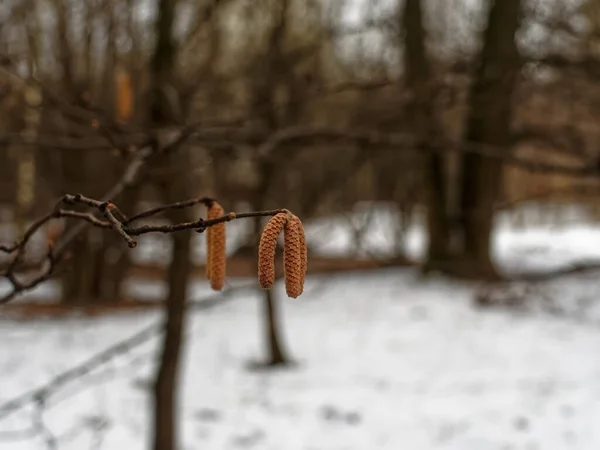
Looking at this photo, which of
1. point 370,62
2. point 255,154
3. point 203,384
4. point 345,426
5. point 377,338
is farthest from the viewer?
point 370,62

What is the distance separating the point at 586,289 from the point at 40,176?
836 cm

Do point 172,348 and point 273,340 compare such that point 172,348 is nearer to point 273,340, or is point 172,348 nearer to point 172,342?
point 172,342

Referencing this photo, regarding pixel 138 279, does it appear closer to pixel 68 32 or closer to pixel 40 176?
pixel 40 176

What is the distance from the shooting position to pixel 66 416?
19.7ft

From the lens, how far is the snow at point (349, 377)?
5.67 m

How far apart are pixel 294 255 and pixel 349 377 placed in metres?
6.37

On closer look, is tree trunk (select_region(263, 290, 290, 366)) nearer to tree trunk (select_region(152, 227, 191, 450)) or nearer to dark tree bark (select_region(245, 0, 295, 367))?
dark tree bark (select_region(245, 0, 295, 367))

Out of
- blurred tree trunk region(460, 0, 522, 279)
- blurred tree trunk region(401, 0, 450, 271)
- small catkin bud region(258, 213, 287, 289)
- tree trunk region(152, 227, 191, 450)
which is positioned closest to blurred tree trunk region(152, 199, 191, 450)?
tree trunk region(152, 227, 191, 450)

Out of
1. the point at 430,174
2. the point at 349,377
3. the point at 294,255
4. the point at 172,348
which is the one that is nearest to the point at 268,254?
the point at 294,255

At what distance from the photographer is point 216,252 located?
143 centimetres

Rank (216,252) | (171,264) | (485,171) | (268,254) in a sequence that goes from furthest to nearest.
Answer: (485,171) → (171,264) → (216,252) → (268,254)

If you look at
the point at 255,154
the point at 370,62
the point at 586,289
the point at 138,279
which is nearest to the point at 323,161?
the point at 370,62

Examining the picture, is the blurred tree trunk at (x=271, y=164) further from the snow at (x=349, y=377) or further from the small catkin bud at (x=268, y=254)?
the small catkin bud at (x=268, y=254)

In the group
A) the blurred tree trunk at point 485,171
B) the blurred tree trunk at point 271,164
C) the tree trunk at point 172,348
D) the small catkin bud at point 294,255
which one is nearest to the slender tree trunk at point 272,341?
the blurred tree trunk at point 271,164
